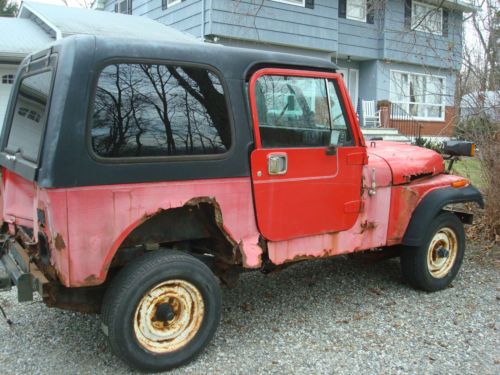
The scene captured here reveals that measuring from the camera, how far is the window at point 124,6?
17484 mm

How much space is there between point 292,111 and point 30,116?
192 centimetres

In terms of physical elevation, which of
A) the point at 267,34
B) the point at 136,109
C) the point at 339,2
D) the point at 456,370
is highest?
the point at 339,2

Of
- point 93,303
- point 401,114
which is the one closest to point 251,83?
point 93,303

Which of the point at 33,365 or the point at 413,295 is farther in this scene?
the point at 413,295

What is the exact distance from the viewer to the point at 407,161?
4.78 m

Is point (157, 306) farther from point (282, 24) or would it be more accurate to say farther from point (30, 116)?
point (282, 24)

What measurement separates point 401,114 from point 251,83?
48.2 feet

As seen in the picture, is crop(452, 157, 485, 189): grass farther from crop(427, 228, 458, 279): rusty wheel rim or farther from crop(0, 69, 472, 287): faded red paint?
crop(0, 69, 472, 287): faded red paint

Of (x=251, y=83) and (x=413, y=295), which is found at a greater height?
(x=251, y=83)

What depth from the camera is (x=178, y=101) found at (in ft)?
11.3

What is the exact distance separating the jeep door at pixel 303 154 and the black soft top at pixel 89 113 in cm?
13

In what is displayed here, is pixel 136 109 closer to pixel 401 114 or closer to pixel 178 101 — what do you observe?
pixel 178 101

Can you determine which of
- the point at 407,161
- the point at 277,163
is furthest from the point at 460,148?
the point at 277,163

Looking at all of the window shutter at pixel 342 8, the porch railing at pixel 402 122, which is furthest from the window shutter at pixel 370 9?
the porch railing at pixel 402 122
